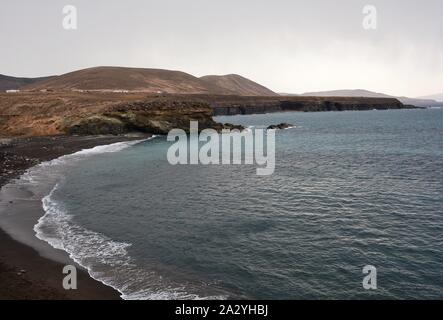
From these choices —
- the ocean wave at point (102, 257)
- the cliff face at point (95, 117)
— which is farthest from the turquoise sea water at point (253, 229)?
the cliff face at point (95, 117)

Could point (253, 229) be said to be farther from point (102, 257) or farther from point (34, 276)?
point (34, 276)

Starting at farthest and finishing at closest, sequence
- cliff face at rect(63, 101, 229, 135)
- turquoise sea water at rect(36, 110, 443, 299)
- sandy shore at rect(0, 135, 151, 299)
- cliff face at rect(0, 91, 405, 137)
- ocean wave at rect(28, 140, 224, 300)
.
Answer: cliff face at rect(63, 101, 229, 135)
cliff face at rect(0, 91, 405, 137)
turquoise sea water at rect(36, 110, 443, 299)
ocean wave at rect(28, 140, 224, 300)
sandy shore at rect(0, 135, 151, 299)

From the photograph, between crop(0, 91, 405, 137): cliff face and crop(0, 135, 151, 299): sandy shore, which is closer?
crop(0, 135, 151, 299): sandy shore

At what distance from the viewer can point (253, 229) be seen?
25719 millimetres

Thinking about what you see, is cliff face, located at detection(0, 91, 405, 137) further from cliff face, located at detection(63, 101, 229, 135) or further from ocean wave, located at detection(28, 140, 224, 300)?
ocean wave, located at detection(28, 140, 224, 300)

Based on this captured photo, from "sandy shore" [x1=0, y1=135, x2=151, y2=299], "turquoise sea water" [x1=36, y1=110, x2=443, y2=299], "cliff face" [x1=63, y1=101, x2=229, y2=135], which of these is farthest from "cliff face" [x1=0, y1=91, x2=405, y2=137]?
"sandy shore" [x1=0, y1=135, x2=151, y2=299]

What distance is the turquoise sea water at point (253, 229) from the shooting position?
18.4 meters

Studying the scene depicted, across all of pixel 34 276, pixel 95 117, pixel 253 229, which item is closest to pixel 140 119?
pixel 95 117

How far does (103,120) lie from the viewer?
8669 cm

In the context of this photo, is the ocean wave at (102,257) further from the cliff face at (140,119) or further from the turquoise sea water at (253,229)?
the cliff face at (140,119)

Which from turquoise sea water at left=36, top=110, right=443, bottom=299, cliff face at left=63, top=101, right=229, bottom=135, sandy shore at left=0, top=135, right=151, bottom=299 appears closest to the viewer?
sandy shore at left=0, top=135, right=151, bottom=299

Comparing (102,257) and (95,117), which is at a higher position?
(95,117)

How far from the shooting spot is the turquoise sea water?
18406 millimetres

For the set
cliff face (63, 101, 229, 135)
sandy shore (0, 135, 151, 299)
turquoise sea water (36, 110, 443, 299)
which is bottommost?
sandy shore (0, 135, 151, 299)
